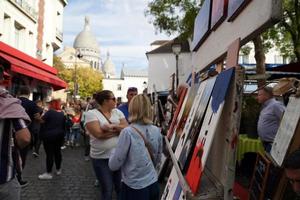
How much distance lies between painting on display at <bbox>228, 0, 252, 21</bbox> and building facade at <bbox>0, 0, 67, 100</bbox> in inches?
493

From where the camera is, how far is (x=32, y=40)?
2609cm

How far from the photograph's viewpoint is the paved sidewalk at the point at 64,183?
6.92 m

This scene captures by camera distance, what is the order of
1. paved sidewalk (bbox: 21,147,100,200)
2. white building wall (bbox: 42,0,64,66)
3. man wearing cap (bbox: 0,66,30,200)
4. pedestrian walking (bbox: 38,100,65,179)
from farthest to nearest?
white building wall (bbox: 42,0,64,66) → pedestrian walking (bbox: 38,100,65,179) → paved sidewalk (bbox: 21,147,100,200) → man wearing cap (bbox: 0,66,30,200)

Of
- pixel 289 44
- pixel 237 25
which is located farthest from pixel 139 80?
pixel 237 25

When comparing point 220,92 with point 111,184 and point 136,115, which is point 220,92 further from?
point 111,184

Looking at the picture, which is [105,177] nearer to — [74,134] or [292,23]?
[74,134]

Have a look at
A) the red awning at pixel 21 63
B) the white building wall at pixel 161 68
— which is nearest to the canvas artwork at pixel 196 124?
the red awning at pixel 21 63

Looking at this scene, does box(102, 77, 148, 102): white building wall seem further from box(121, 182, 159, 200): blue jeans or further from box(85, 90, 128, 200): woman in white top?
box(121, 182, 159, 200): blue jeans

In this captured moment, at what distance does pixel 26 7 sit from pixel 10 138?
22.6 m

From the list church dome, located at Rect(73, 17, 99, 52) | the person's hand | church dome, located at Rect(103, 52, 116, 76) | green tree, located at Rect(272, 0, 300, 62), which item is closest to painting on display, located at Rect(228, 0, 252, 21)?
the person's hand

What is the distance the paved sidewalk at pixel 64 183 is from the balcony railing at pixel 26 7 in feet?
46.0

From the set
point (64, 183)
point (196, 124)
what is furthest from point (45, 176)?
point (196, 124)

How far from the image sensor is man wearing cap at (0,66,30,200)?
10.3 ft

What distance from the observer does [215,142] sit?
2.85m
